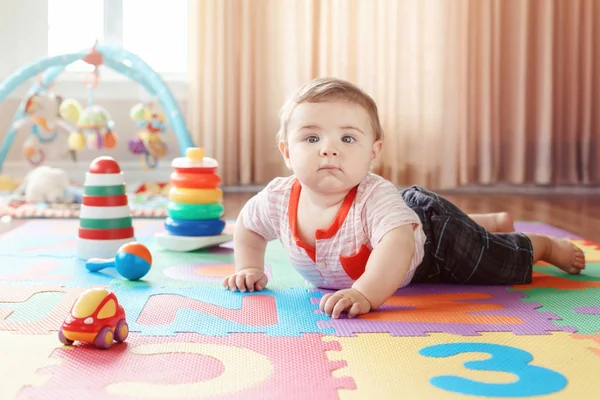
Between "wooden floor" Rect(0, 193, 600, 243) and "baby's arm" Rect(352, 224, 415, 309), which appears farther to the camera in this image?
"wooden floor" Rect(0, 193, 600, 243)

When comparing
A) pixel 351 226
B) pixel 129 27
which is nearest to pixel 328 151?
pixel 351 226

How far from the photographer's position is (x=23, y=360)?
0.88m

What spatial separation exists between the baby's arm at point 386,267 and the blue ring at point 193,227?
65 cm

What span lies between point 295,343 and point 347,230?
308mm

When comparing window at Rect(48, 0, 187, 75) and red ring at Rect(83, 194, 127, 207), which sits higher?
window at Rect(48, 0, 187, 75)

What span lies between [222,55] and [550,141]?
1.46m

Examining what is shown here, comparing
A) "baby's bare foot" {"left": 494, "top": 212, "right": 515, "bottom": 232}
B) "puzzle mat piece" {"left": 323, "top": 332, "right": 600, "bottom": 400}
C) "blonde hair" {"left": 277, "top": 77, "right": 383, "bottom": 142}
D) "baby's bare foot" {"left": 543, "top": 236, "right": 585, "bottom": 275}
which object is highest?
"blonde hair" {"left": 277, "top": 77, "right": 383, "bottom": 142}

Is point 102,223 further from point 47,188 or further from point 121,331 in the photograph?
point 47,188

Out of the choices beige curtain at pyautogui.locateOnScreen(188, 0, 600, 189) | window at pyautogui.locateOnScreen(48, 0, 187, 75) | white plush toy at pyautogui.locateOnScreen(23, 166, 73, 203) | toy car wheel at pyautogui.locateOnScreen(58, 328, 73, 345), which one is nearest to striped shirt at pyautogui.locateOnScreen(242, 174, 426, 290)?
toy car wheel at pyautogui.locateOnScreen(58, 328, 73, 345)

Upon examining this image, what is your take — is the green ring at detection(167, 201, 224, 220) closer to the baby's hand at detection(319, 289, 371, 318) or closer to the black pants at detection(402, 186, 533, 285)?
the black pants at detection(402, 186, 533, 285)

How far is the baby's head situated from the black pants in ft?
0.63

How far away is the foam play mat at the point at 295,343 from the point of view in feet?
2.62

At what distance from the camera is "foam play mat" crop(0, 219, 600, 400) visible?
2.62 ft

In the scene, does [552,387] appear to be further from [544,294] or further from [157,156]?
[157,156]
